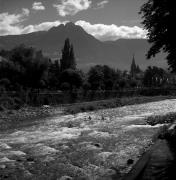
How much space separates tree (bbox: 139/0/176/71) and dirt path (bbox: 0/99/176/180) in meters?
4.38

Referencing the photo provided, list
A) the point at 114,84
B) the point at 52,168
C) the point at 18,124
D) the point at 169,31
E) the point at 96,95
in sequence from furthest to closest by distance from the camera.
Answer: the point at 114,84 → the point at 96,95 → the point at 18,124 → the point at 169,31 → the point at 52,168

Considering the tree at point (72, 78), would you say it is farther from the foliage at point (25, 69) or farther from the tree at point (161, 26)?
the tree at point (161, 26)

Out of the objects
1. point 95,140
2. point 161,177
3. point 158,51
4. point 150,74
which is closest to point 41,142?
point 95,140

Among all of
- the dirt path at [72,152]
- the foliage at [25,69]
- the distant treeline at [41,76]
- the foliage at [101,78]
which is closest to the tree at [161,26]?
the dirt path at [72,152]

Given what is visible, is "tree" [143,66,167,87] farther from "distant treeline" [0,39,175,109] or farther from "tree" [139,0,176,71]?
"tree" [139,0,176,71]

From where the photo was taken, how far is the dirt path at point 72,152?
13359 mm

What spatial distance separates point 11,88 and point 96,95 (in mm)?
14922

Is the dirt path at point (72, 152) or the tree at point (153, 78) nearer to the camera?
the dirt path at point (72, 152)

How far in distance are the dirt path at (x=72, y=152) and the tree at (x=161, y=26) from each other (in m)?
4.38

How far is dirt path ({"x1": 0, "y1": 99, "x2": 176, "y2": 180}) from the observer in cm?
1336

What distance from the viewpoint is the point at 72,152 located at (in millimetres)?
16516

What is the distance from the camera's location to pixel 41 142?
19234 mm

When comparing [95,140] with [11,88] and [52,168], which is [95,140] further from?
[11,88]

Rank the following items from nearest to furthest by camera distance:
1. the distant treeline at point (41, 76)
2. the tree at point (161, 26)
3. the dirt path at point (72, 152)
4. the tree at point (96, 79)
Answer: the dirt path at point (72, 152) → the tree at point (161, 26) → the distant treeline at point (41, 76) → the tree at point (96, 79)
